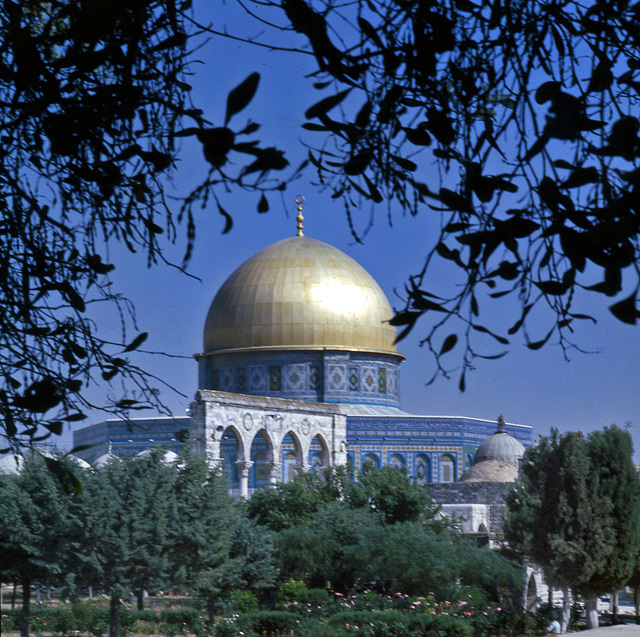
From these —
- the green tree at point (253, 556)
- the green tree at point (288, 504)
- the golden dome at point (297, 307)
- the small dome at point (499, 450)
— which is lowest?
the green tree at point (253, 556)

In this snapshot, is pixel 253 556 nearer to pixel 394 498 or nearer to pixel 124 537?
pixel 124 537

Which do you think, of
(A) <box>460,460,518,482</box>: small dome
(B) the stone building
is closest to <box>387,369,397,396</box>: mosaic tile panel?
(B) the stone building

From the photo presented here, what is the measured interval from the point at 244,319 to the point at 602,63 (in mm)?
32987

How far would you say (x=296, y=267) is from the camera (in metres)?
36.8

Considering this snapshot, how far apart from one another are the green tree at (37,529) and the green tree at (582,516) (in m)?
9.84

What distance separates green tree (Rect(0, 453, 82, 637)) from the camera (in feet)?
55.3

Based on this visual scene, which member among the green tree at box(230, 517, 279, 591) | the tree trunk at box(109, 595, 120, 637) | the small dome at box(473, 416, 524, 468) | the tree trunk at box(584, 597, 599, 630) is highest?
the small dome at box(473, 416, 524, 468)

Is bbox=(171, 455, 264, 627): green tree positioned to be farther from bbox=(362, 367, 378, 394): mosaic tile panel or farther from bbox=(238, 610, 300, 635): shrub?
bbox=(362, 367, 378, 394): mosaic tile panel

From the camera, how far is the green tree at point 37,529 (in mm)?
16859

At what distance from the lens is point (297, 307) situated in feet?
118

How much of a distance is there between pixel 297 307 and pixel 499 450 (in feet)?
27.3

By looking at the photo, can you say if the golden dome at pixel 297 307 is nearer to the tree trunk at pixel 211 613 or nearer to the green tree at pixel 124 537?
the tree trunk at pixel 211 613

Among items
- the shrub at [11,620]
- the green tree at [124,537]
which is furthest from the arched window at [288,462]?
the green tree at [124,537]

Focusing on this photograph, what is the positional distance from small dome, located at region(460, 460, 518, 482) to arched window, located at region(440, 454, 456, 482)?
190 cm
